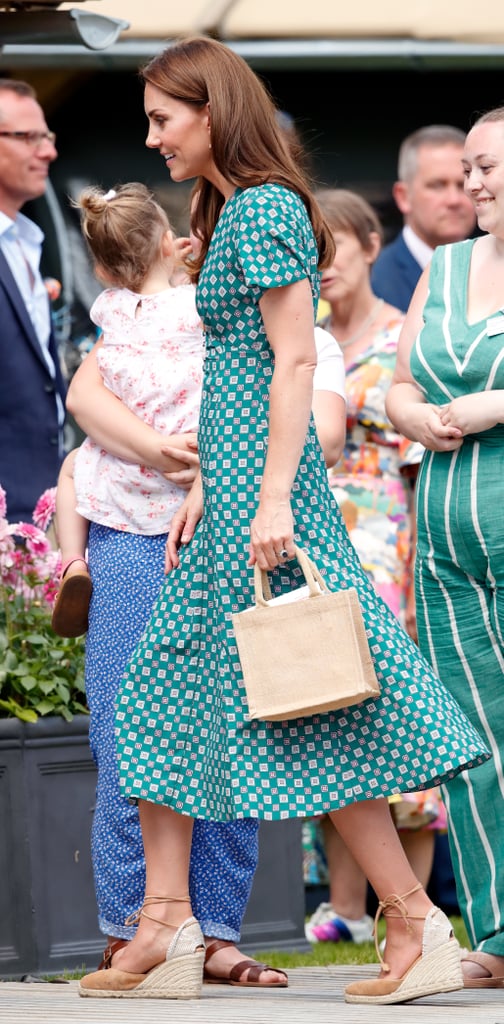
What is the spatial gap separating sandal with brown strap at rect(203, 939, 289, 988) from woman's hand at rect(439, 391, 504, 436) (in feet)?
4.13

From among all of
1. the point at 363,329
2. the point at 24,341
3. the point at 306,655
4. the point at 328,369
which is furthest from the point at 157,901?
the point at 24,341

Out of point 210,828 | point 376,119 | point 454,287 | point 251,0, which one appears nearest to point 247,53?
point 251,0

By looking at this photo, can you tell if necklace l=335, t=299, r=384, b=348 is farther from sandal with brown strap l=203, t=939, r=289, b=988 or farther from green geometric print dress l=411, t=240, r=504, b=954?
sandal with brown strap l=203, t=939, r=289, b=988

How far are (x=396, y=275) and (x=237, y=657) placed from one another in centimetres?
348

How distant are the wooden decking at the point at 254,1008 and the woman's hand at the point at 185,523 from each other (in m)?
0.91

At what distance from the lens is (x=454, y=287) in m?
4.14

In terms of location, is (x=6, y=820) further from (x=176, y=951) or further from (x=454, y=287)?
(x=454, y=287)

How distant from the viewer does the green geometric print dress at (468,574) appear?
3982 mm

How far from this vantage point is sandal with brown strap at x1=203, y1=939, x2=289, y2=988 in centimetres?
397

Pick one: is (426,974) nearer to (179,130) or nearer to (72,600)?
(72,600)

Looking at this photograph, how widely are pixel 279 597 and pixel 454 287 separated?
1.01 meters

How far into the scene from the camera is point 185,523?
3938mm

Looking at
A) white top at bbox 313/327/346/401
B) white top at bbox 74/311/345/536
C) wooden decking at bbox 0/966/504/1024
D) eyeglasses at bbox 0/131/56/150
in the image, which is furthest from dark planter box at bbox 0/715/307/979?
eyeglasses at bbox 0/131/56/150

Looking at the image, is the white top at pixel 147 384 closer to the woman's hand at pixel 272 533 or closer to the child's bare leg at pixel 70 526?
the child's bare leg at pixel 70 526
